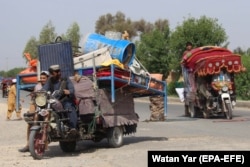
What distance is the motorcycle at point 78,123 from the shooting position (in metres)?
9.96

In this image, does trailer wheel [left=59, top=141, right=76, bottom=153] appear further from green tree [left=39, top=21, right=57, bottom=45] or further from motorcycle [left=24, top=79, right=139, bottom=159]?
green tree [left=39, top=21, right=57, bottom=45]

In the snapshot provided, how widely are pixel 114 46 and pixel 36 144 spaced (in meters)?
3.30

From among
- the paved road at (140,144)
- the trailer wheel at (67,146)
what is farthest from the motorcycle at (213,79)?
the trailer wheel at (67,146)

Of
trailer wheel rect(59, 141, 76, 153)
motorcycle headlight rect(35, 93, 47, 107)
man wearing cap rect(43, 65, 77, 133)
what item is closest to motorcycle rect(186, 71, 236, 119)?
trailer wheel rect(59, 141, 76, 153)

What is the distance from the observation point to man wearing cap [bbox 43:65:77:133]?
409 inches

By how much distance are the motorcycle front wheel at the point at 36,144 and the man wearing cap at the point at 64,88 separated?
67 cm

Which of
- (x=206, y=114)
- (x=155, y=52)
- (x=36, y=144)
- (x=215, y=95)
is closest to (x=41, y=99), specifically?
(x=36, y=144)

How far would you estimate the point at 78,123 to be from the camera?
10.8 m

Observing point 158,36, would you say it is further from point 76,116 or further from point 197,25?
point 76,116

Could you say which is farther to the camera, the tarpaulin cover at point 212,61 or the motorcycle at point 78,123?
the tarpaulin cover at point 212,61

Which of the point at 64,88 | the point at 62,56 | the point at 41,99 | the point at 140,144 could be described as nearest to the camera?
the point at 41,99

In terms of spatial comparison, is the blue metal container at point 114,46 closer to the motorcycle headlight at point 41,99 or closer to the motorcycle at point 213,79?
the motorcycle headlight at point 41,99

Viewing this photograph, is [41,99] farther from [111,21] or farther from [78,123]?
[111,21]

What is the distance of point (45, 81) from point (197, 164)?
5016mm
